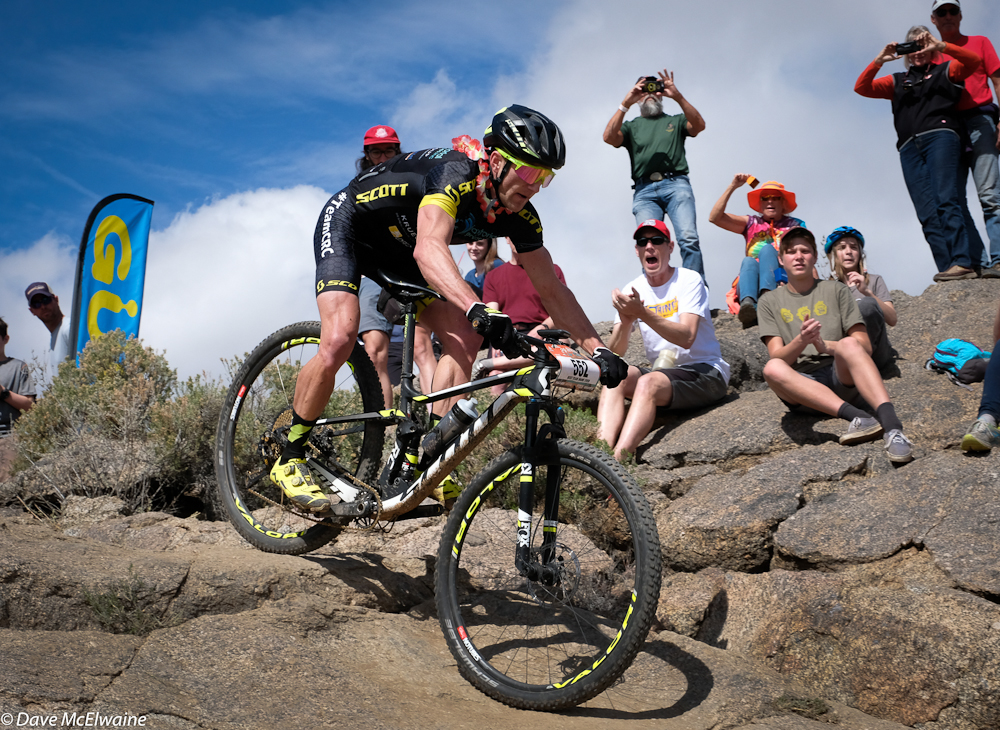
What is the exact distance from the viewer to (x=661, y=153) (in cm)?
876

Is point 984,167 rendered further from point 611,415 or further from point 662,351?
point 611,415

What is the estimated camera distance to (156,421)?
24.4 feet

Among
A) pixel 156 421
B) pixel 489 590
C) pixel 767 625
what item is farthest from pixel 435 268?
pixel 156 421

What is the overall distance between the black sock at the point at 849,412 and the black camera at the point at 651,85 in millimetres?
4483

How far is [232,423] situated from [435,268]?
6.87 feet

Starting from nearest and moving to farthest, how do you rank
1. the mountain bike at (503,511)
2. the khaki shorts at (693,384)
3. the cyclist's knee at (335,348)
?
1. the mountain bike at (503,511)
2. the cyclist's knee at (335,348)
3. the khaki shorts at (693,384)

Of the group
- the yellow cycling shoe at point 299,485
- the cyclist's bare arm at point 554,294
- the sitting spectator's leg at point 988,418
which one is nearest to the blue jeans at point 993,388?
the sitting spectator's leg at point 988,418

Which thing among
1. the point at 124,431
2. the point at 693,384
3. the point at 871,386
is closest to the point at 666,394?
the point at 693,384

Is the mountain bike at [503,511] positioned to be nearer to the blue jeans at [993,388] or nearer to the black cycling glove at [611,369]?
the black cycling glove at [611,369]

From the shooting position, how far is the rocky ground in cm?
312

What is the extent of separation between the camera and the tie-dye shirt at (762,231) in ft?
28.9

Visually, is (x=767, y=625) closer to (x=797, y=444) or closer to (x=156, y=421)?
(x=797, y=444)

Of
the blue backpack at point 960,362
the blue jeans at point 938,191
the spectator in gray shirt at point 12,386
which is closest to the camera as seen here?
the blue backpack at point 960,362

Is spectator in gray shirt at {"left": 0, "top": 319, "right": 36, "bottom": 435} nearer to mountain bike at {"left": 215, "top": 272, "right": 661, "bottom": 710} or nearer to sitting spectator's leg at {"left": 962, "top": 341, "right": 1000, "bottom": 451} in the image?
mountain bike at {"left": 215, "top": 272, "right": 661, "bottom": 710}
